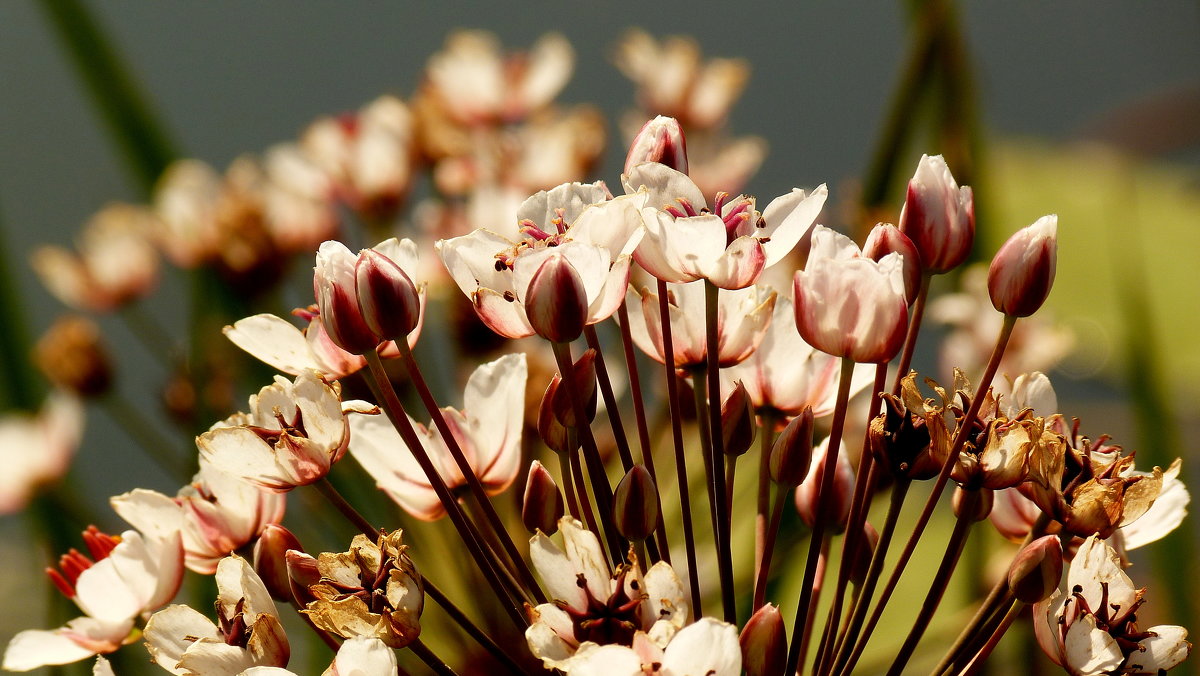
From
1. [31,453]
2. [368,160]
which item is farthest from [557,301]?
[31,453]

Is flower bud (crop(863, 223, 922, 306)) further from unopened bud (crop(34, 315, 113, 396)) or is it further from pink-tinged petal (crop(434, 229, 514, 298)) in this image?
unopened bud (crop(34, 315, 113, 396))

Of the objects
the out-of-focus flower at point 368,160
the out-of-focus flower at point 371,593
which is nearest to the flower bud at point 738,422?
the out-of-focus flower at point 371,593

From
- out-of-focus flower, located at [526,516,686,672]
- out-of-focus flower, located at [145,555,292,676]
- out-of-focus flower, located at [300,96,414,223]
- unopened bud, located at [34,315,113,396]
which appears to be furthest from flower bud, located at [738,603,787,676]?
unopened bud, located at [34,315,113,396]

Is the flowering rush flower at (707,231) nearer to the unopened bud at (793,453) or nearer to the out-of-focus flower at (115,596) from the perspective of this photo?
the unopened bud at (793,453)

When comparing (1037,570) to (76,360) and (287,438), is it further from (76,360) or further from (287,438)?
(76,360)

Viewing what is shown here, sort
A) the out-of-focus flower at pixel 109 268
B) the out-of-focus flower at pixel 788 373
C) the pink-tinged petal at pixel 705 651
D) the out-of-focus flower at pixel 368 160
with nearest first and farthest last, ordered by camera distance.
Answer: the pink-tinged petal at pixel 705 651 → the out-of-focus flower at pixel 788 373 → the out-of-focus flower at pixel 368 160 → the out-of-focus flower at pixel 109 268

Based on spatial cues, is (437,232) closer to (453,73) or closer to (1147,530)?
(453,73)

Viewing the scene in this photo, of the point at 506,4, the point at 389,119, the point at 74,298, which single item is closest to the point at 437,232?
the point at 389,119
